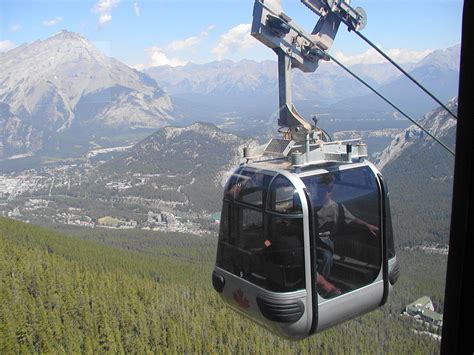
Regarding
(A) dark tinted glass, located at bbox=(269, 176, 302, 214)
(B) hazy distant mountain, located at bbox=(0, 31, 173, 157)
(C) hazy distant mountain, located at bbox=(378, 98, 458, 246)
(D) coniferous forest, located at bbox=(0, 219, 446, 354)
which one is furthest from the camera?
(B) hazy distant mountain, located at bbox=(0, 31, 173, 157)

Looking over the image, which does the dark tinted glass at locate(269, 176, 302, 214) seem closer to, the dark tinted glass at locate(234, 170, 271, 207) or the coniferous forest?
the dark tinted glass at locate(234, 170, 271, 207)

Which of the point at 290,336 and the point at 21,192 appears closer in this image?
the point at 290,336

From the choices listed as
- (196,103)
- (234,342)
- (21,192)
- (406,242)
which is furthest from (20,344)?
(196,103)

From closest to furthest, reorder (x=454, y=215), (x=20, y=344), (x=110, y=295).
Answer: (x=454, y=215) < (x=20, y=344) < (x=110, y=295)

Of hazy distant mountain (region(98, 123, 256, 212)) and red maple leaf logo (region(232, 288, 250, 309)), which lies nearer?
red maple leaf logo (region(232, 288, 250, 309))

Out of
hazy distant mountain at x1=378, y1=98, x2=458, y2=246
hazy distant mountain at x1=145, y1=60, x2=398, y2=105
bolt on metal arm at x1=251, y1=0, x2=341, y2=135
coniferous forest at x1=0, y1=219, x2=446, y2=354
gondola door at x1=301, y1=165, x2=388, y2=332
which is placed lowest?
coniferous forest at x1=0, y1=219, x2=446, y2=354

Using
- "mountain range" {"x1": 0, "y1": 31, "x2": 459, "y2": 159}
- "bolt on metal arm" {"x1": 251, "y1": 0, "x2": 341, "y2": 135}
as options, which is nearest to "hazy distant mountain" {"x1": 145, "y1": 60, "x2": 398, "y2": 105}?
"mountain range" {"x1": 0, "y1": 31, "x2": 459, "y2": 159}

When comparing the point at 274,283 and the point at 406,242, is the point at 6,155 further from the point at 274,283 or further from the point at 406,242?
the point at 274,283
